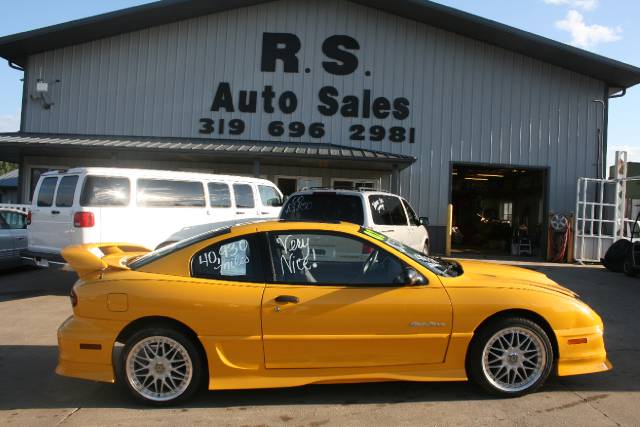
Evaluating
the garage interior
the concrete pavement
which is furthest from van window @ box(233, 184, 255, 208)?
the garage interior

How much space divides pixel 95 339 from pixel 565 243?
Result: 47.8ft

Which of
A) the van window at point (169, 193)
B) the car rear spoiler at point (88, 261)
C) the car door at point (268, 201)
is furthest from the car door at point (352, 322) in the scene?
the car door at point (268, 201)

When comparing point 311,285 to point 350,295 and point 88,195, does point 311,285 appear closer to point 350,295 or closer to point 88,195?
point 350,295

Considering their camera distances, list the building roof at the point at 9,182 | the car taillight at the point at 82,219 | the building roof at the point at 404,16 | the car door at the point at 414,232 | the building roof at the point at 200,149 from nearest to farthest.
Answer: the car taillight at the point at 82,219
the car door at the point at 414,232
the building roof at the point at 200,149
the building roof at the point at 404,16
the building roof at the point at 9,182

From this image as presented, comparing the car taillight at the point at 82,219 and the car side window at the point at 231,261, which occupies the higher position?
the car taillight at the point at 82,219

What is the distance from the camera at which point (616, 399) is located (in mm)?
4336

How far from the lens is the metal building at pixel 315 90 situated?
56.2 feet

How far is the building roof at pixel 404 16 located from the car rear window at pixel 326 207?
413 inches

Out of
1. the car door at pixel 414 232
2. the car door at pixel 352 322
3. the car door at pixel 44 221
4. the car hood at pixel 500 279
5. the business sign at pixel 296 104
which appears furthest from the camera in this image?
the business sign at pixel 296 104

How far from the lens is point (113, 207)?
838cm

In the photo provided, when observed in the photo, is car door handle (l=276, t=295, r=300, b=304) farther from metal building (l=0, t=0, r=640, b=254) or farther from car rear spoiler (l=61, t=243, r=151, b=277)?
metal building (l=0, t=0, r=640, b=254)

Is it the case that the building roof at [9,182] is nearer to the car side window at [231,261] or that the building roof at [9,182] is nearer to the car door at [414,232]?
the car door at [414,232]

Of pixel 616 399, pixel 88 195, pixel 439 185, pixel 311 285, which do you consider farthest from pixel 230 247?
pixel 439 185

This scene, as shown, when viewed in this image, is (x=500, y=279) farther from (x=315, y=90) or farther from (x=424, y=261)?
(x=315, y=90)
